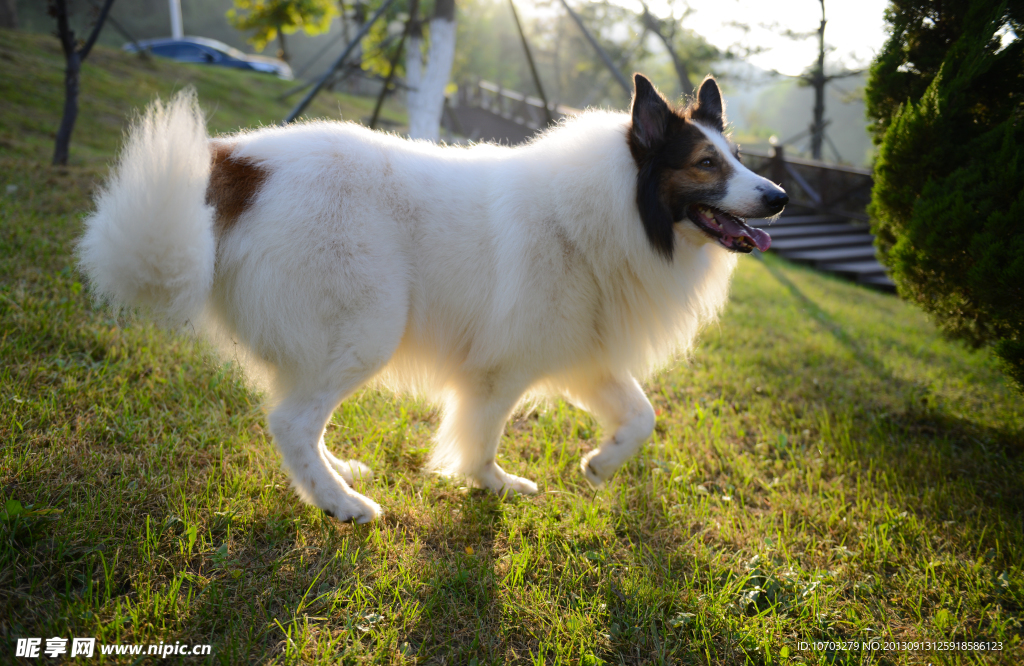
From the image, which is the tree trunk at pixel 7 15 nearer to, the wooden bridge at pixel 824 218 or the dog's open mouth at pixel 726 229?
the wooden bridge at pixel 824 218

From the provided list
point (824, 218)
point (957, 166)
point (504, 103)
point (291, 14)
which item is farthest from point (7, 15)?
point (824, 218)

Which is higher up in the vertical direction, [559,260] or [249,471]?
[559,260]

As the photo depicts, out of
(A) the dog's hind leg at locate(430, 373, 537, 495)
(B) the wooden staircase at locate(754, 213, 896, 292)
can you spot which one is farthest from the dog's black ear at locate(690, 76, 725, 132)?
(B) the wooden staircase at locate(754, 213, 896, 292)

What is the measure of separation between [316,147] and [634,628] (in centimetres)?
247

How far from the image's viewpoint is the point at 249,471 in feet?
8.58

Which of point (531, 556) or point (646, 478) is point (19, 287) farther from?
point (646, 478)

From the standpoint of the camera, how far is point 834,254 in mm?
11281

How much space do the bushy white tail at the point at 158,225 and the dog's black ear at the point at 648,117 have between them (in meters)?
1.95

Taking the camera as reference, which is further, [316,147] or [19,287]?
[19,287]

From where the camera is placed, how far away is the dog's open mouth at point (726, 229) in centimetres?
269

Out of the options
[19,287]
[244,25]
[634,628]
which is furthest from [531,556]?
[244,25]

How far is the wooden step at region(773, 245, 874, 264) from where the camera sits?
11.2 metres

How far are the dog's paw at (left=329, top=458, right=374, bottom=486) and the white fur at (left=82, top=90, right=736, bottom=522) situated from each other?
0.04 m

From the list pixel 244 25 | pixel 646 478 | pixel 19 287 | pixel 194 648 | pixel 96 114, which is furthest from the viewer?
pixel 244 25
